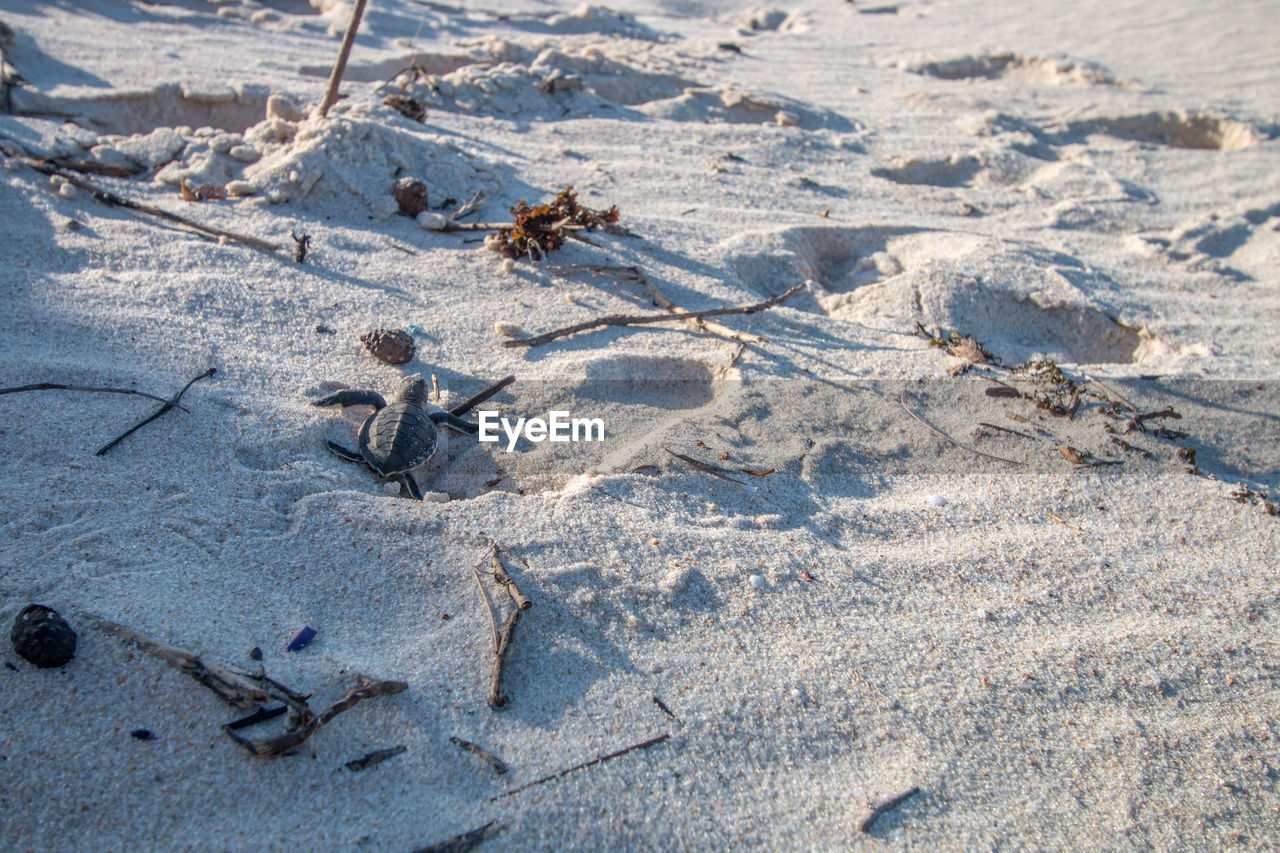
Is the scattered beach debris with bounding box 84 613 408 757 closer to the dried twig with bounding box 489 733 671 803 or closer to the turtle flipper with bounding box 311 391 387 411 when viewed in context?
the dried twig with bounding box 489 733 671 803

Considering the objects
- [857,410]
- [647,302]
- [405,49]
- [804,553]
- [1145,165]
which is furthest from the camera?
[405,49]

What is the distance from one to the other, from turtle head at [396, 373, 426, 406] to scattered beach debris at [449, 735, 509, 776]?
1.28 m

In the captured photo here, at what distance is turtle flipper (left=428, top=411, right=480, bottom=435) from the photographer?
2543mm

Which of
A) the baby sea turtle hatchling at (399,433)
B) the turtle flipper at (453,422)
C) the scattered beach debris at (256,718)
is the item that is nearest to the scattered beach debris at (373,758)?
the scattered beach debris at (256,718)

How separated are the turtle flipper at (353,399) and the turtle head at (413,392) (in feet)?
0.28

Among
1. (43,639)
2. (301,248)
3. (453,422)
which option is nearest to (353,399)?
(453,422)

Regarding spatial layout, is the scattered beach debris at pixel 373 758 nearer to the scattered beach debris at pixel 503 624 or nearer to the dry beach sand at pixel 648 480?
the dry beach sand at pixel 648 480

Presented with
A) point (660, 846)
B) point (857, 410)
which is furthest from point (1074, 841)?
point (857, 410)

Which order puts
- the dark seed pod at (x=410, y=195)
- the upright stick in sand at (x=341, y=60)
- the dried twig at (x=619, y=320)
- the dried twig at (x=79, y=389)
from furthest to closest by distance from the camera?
the upright stick in sand at (x=341, y=60), the dark seed pod at (x=410, y=195), the dried twig at (x=619, y=320), the dried twig at (x=79, y=389)

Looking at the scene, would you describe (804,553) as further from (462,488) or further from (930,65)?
(930,65)

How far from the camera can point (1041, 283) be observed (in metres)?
3.52

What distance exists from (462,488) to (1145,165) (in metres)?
5.17

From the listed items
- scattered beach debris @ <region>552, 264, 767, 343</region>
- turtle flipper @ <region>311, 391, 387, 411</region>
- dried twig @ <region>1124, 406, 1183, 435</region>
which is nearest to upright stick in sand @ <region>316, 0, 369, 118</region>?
scattered beach debris @ <region>552, 264, 767, 343</region>

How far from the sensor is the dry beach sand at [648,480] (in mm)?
1524
